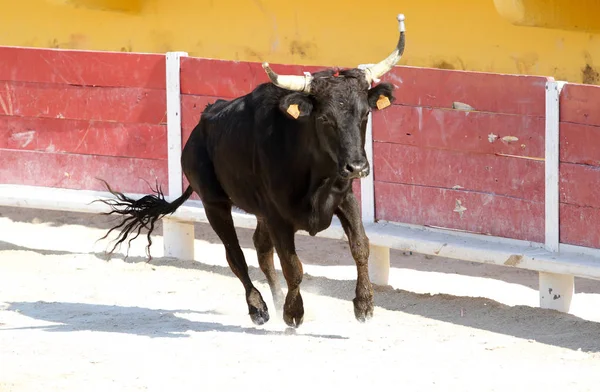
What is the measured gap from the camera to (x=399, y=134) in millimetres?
9148

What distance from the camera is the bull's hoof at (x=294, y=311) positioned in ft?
24.9

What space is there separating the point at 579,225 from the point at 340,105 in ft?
6.06

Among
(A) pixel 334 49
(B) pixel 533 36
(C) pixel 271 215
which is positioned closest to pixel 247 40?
(A) pixel 334 49

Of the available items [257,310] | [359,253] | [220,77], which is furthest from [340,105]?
[220,77]

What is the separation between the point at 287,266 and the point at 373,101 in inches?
41.0

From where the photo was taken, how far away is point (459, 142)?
8781mm

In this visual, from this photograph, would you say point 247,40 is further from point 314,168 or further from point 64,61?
point 314,168

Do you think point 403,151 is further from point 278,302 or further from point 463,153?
point 278,302

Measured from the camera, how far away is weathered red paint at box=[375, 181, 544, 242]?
8.45 m

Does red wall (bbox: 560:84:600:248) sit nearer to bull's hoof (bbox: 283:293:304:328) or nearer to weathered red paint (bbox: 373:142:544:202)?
weathered red paint (bbox: 373:142:544:202)

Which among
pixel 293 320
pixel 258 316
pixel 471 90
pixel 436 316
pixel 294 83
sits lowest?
pixel 436 316

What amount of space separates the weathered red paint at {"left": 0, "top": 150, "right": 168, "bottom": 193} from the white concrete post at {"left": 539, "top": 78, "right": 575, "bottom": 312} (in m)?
3.41

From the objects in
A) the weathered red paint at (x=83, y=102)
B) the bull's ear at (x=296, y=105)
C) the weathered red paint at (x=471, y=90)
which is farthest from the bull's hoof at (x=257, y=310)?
the weathered red paint at (x=83, y=102)

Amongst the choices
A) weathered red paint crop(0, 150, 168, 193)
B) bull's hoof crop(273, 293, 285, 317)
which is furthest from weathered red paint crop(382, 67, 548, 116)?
weathered red paint crop(0, 150, 168, 193)
